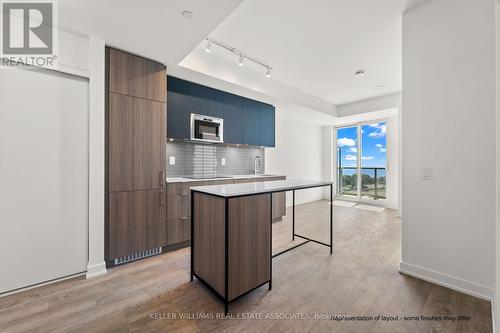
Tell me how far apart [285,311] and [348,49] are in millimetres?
3213

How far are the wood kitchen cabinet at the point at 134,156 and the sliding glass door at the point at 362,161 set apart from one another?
5536 millimetres

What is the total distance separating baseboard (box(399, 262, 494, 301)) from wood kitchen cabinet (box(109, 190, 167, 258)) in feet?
9.30

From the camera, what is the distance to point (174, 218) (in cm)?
283

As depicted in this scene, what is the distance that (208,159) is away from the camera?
12.6 ft

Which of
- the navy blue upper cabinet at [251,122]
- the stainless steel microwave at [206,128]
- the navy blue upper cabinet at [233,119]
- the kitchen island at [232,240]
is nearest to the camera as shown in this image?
the kitchen island at [232,240]

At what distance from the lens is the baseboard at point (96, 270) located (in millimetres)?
2176

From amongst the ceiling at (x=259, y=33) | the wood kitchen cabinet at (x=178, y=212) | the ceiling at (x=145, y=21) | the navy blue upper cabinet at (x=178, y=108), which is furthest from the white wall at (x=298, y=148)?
the ceiling at (x=145, y=21)

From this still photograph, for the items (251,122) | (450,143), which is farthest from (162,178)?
(450,143)

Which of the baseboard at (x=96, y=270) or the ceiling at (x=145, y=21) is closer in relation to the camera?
the ceiling at (x=145, y=21)

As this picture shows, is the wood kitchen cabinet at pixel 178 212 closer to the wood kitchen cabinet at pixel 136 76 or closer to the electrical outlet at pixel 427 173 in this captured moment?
the wood kitchen cabinet at pixel 136 76

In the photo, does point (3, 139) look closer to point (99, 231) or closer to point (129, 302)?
point (99, 231)

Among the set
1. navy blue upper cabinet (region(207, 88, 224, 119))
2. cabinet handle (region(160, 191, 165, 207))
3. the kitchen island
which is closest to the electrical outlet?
the kitchen island

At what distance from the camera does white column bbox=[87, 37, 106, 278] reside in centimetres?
222

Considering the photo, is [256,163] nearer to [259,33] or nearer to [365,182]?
[259,33]
